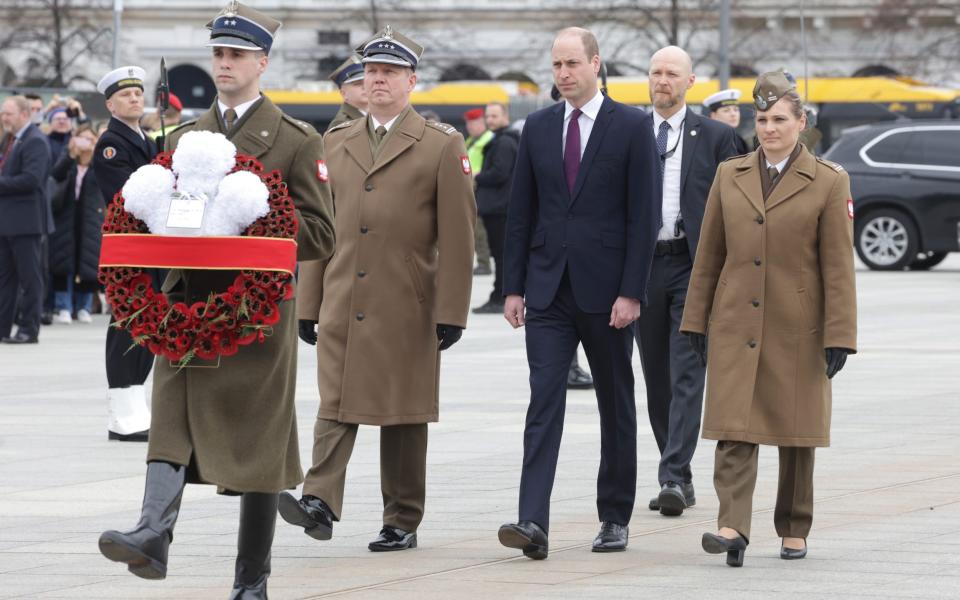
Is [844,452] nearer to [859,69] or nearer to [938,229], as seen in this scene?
[938,229]

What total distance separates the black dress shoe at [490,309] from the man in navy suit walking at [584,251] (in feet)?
41.9

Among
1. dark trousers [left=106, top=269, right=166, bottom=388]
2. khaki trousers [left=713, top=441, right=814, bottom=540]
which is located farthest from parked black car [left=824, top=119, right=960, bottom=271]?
khaki trousers [left=713, top=441, right=814, bottom=540]

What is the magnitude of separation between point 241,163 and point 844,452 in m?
4.95

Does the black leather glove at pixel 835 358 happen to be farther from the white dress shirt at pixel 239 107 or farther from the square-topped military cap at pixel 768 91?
the white dress shirt at pixel 239 107

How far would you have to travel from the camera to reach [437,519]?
817 centimetres

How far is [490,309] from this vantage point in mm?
20500

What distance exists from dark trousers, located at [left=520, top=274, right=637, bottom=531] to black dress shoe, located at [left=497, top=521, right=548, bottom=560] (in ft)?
0.23

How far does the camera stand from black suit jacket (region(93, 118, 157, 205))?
403 inches

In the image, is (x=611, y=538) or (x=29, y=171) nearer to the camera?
(x=611, y=538)

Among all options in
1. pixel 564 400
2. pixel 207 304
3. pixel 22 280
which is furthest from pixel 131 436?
pixel 22 280

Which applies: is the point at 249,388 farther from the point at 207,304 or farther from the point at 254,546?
the point at 254,546

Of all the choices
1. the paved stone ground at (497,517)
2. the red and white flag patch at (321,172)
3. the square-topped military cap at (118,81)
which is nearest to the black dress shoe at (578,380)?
the paved stone ground at (497,517)

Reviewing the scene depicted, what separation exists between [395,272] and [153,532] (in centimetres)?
221

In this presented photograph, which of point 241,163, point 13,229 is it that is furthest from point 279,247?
point 13,229
